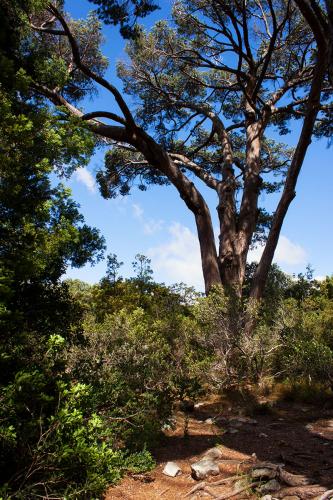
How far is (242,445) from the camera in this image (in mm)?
5184

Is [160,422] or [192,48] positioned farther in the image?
[192,48]

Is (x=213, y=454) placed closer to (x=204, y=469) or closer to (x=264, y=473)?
(x=204, y=469)

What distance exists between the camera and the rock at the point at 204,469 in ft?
13.9

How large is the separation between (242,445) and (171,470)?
1159 mm

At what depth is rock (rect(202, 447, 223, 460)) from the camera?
15.3ft

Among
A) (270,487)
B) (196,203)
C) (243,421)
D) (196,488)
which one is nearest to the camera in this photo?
(270,487)

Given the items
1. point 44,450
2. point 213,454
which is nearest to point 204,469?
point 213,454

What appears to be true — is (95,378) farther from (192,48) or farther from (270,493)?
(192,48)

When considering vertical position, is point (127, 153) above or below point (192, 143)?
below

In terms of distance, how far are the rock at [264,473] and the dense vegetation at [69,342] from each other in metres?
1.10

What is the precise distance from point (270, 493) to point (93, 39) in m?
11.3

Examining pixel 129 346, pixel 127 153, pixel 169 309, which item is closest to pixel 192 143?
pixel 127 153

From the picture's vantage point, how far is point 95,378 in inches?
191

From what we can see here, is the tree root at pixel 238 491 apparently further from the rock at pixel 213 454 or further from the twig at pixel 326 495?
the rock at pixel 213 454
